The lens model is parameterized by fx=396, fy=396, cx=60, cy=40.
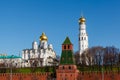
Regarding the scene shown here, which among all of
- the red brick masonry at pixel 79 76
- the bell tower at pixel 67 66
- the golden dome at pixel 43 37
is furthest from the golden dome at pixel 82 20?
the bell tower at pixel 67 66

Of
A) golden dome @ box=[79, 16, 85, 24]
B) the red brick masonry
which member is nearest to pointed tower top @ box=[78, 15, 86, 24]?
golden dome @ box=[79, 16, 85, 24]

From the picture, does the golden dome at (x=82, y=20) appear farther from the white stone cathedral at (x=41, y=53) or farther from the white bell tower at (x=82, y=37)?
the white stone cathedral at (x=41, y=53)

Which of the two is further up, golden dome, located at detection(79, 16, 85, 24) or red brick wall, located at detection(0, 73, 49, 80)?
golden dome, located at detection(79, 16, 85, 24)

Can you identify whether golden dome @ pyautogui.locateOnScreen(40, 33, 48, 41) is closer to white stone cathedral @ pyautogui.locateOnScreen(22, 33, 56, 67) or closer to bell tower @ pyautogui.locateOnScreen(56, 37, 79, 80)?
white stone cathedral @ pyautogui.locateOnScreen(22, 33, 56, 67)

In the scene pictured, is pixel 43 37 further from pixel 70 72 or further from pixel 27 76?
pixel 70 72

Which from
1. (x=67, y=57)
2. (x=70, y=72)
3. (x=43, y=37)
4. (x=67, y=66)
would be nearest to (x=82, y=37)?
(x=43, y=37)

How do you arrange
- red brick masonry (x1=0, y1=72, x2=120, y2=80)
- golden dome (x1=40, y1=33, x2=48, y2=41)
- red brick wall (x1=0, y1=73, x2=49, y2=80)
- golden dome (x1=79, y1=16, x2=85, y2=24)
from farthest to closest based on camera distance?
golden dome (x1=40, y1=33, x2=48, y2=41) < golden dome (x1=79, y1=16, x2=85, y2=24) < red brick wall (x1=0, y1=73, x2=49, y2=80) < red brick masonry (x1=0, y1=72, x2=120, y2=80)

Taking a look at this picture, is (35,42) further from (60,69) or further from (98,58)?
(60,69)

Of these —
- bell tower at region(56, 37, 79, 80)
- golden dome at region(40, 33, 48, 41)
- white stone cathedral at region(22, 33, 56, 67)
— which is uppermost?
golden dome at region(40, 33, 48, 41)

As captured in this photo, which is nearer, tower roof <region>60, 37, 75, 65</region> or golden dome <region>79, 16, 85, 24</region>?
tower roof <region>60, 37, 75, 65</region>

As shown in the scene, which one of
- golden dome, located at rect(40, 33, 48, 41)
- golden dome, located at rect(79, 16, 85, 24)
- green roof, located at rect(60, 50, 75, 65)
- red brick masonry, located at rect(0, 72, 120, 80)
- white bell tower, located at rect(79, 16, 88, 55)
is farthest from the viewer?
golden dome, located at rect(40, 33, 48, 41)

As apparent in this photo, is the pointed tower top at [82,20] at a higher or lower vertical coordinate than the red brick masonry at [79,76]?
higher

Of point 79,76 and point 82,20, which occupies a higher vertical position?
point 82,20

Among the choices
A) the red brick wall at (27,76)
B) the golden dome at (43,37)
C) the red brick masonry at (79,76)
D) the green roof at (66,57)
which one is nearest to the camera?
the green roof at (66,57)
